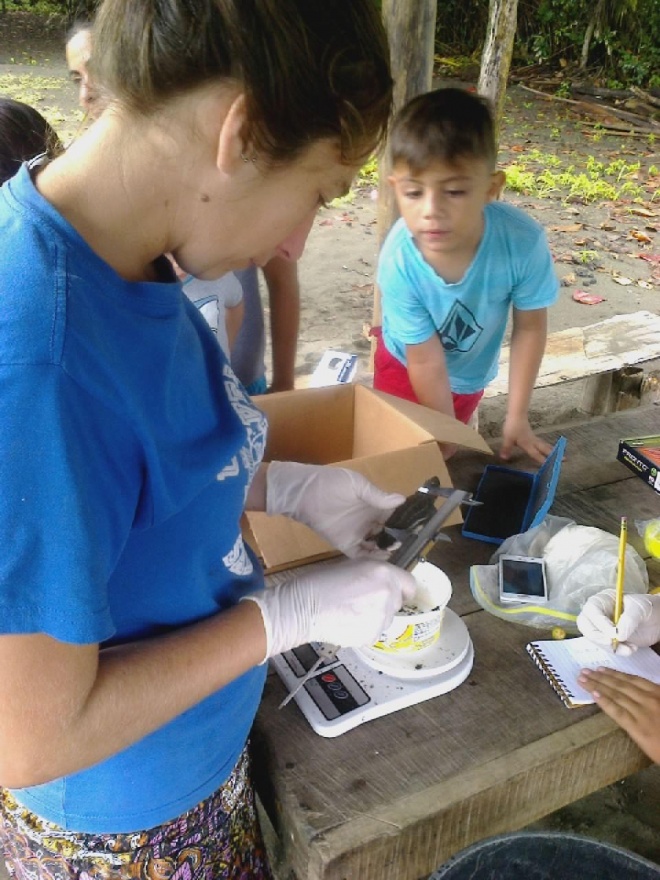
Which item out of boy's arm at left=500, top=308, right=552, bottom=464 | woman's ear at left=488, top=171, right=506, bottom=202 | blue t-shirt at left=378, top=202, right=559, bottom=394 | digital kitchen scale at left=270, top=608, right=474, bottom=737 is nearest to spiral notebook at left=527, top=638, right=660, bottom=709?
digital kitchen scale at left=270, top=608, right=474, bottom=737

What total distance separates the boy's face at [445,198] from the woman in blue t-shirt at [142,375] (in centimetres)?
123

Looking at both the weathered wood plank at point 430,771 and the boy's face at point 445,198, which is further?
the boy's face at point 445,198

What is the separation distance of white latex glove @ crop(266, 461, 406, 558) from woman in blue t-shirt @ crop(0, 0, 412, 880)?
45cm

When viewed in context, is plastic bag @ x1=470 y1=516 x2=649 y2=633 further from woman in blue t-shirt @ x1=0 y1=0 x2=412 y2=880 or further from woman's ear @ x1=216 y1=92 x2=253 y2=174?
woman's ear @ x1=216 y1=92 x2=253 y2=174

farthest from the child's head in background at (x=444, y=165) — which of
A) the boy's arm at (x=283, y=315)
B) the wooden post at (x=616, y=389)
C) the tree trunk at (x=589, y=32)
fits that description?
the tree trunk at (x=589, y=32)

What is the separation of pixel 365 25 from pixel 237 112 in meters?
0.16

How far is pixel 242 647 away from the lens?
0.86 m

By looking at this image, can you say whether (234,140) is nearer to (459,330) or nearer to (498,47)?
(459,330)

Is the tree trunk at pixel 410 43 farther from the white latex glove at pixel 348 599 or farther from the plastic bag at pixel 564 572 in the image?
the white latex glove at pixel 348 599

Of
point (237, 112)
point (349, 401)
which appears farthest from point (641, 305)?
point (237, 112)

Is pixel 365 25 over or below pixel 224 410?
over

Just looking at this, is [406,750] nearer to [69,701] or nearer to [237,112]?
Answer: [69,701]

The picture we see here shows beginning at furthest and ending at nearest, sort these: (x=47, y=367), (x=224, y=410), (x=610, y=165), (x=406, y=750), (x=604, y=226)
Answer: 1. (x=610, y=165)
2. (x=604, y=226)
3. (x=406, y=750)
4. (x=224, y=410)
5. (x=47, y=367)

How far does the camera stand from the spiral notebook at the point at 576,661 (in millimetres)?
1178
